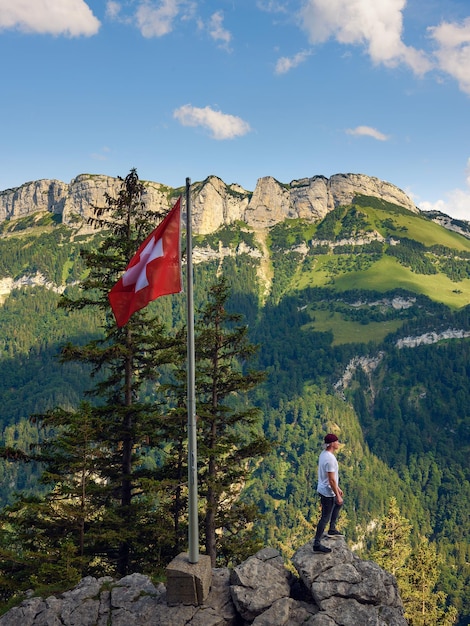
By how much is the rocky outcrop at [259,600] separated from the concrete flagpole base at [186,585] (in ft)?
0.70

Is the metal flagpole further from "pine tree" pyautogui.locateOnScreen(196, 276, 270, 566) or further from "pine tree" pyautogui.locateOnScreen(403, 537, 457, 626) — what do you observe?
"pine tree" pyautogui.locateOnScreen(403, 537, 457, 626)

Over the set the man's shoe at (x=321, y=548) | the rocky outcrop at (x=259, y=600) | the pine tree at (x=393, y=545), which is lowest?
the pine tree at (x=393, y=545)

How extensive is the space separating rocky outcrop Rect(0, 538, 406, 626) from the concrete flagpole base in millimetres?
213

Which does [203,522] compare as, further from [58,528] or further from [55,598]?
[55,598]

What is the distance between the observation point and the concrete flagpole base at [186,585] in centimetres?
1506

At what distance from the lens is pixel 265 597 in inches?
591

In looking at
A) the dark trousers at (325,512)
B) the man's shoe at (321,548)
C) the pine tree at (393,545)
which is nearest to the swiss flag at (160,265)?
the dark trousers at (325,512)

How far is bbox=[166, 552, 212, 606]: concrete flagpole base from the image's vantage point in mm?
15062

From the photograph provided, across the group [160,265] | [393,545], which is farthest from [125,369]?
[393,545]

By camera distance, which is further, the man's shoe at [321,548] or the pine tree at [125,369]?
the pine tree at [125,369]

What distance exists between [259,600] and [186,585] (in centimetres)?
224

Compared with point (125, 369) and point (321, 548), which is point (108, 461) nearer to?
point (125, 369)

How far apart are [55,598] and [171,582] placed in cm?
423

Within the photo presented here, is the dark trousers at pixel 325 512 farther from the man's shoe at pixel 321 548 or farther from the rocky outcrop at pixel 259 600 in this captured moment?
the rocky outcrop at pixel 259 600
